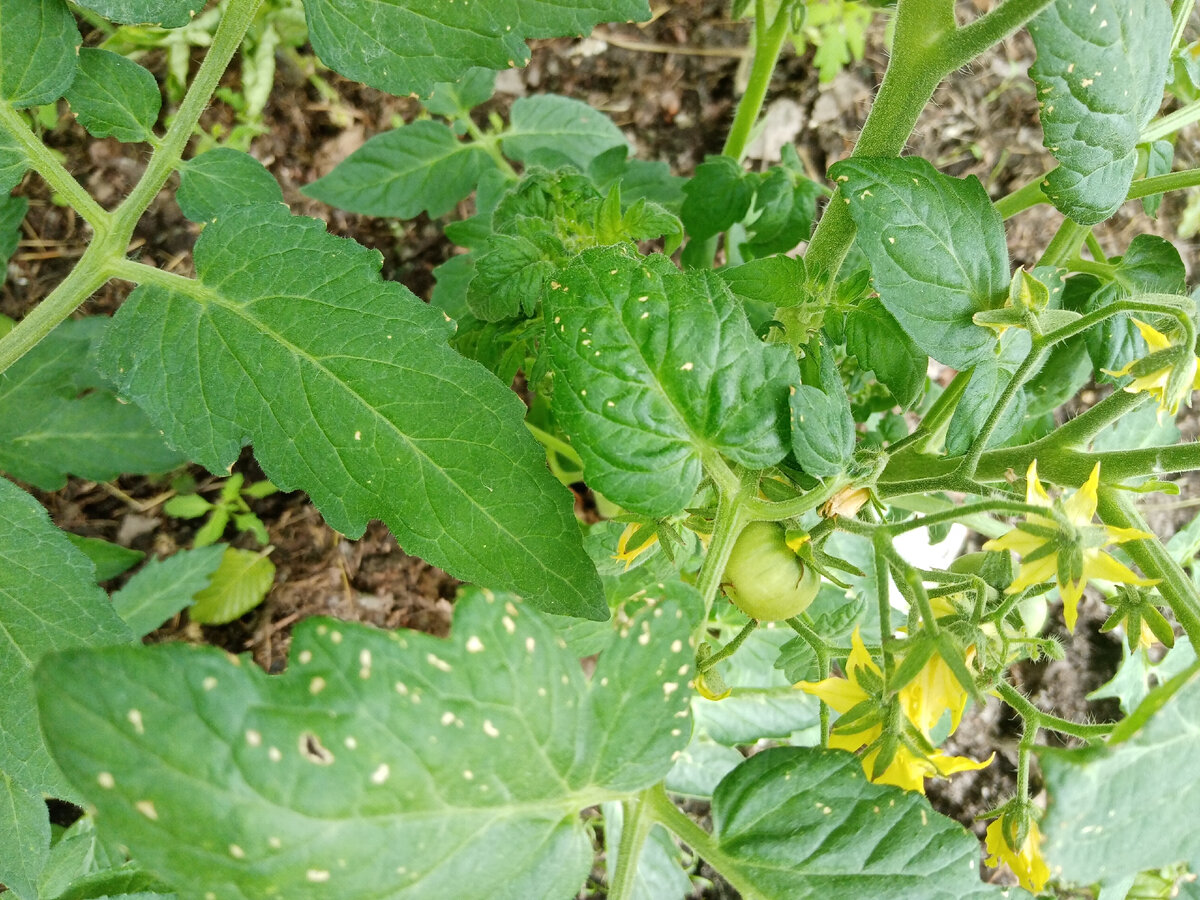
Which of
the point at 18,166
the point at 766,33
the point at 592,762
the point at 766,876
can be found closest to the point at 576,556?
the point at 592,762

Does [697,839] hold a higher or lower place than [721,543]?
lower

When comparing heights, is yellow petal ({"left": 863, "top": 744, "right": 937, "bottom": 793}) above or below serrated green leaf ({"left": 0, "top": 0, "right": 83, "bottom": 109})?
below

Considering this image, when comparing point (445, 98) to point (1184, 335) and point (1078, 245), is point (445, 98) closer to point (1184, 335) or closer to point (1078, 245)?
point (1078, 245)

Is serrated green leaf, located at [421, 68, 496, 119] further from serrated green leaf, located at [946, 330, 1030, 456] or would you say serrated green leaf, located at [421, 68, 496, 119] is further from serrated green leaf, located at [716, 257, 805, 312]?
serrated green leaf, located at [946, 330, 1030, 456]

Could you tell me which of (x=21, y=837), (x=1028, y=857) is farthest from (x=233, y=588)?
(x=1028, y=857)

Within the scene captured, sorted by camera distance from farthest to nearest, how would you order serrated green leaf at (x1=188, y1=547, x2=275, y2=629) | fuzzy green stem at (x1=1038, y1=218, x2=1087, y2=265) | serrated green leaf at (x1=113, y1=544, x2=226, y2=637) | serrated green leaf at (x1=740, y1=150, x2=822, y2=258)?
serrated green leaf at (x1=188, y1=547, x2=275, y2=629) < serrated green leaf at (x1=113, y1=544, x2=226, y2=637) < serrated green leaf at (x1=740, y1=150, x2=822, y2=258) < fuzzy green stem at (x1=1038, y1=218, x2=1087, y2=265)

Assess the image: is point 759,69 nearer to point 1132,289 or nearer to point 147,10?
point 1132,289

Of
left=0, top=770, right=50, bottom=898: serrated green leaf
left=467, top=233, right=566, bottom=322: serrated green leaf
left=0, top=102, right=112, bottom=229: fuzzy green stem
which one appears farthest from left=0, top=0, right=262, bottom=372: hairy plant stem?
left=0, top=770, right=50, bottom=898: serrated green leaf
